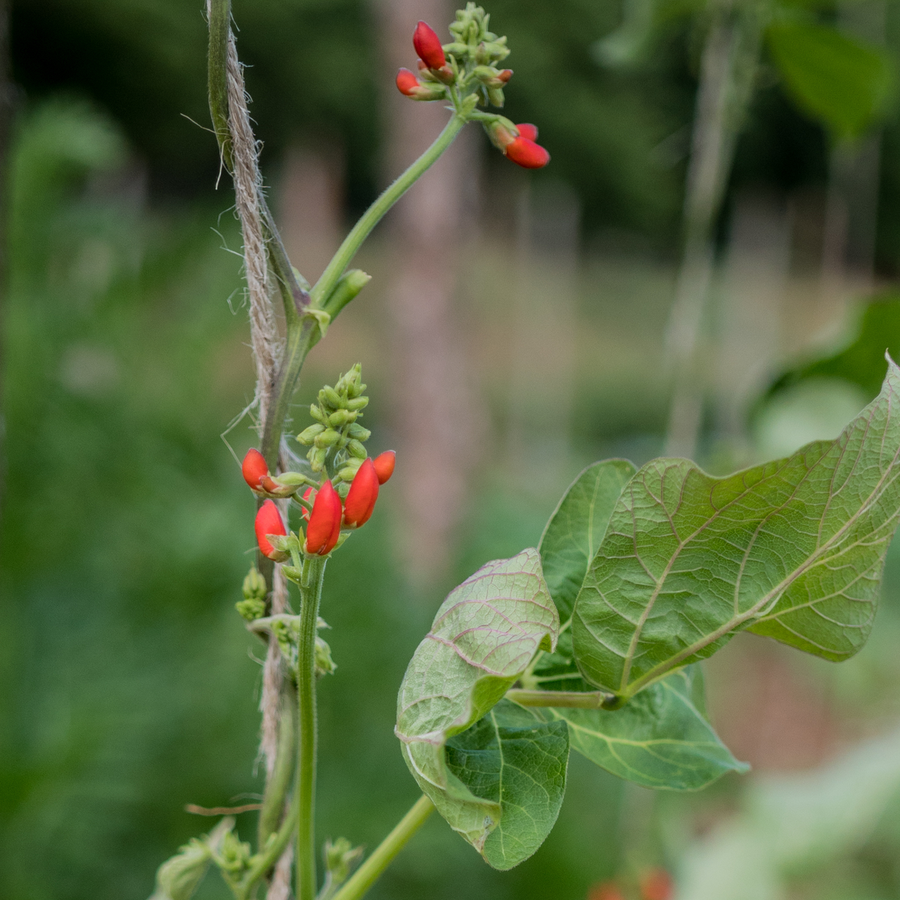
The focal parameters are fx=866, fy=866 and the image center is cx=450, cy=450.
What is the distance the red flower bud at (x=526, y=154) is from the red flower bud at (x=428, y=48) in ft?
0.08

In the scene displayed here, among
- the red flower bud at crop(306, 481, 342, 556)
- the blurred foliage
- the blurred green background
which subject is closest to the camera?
the red flower bud at crop(306, 481, 342, 556)

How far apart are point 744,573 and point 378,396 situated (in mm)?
6741

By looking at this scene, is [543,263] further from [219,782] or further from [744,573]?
[744,573]

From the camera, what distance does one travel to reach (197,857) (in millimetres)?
216

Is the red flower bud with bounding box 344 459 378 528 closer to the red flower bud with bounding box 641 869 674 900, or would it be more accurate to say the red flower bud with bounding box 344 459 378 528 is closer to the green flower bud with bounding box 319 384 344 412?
the green flower bud with bounding box 319 384 344 412

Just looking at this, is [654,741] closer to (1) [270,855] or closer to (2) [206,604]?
(1) [270,855]

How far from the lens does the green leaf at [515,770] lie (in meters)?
0.17

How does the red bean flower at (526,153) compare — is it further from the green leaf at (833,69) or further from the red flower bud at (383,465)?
the green leaf at (833,69)

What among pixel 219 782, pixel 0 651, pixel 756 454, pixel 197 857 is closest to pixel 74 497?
pixel 0 651

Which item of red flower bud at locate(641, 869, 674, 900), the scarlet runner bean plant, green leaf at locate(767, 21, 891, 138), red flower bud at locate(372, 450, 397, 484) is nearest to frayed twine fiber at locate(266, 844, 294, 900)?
the scarlet runner bean plant

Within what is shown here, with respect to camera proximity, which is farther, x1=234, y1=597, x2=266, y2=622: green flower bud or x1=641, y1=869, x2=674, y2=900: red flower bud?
x1=641, y1=869, x2=674, y2=900: red flower bud

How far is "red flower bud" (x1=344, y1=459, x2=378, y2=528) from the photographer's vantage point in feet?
0.52

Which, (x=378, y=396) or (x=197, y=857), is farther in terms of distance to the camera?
(x=378, y=396)

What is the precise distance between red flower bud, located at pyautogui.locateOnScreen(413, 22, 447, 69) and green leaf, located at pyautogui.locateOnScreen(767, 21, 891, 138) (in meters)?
0.52
